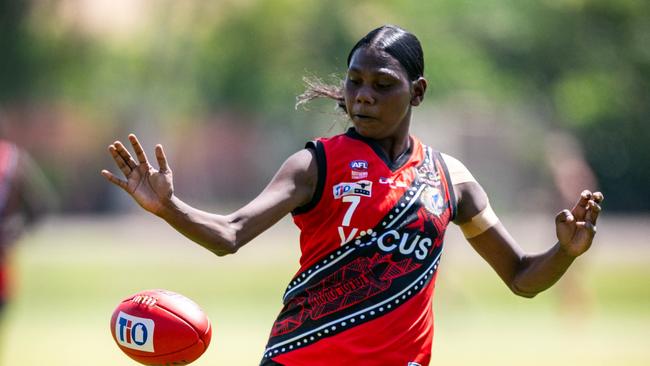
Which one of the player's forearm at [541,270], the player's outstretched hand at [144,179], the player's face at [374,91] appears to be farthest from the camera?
the player's forearm at [541,270]

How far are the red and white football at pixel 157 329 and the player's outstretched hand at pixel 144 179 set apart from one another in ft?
2.28

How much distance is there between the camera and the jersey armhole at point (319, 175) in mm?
5227

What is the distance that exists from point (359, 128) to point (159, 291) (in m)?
1.23

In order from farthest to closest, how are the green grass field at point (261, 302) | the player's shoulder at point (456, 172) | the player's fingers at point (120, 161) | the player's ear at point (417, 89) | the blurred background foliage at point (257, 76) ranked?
the blurred background foliage at point (257, 76)
the green grass field at point (261, 302)
the player's shoulder at point (456, 172)
the player's ear at point (417, 89)
the player's fingers at point (120, 161)

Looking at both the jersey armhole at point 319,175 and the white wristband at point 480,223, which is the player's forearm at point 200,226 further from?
the white wristband at point 480,223

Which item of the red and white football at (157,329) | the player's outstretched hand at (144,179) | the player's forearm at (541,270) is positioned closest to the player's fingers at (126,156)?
the player's outstretched hand at (144,179)

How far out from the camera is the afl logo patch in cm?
528

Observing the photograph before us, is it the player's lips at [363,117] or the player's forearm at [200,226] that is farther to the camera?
the player's lips at [363,117]

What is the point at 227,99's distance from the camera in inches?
2239

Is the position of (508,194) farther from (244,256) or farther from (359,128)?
(359,128)

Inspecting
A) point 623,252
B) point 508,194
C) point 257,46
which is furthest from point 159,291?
point 257,46

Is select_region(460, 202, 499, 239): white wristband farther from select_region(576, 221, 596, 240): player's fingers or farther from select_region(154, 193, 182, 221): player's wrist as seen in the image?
select_region(154, 193, 182, 221): player's wrist

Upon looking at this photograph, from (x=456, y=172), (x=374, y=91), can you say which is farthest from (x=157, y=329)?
(x=456, y=172)

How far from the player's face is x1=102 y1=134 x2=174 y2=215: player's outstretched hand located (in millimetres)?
952
